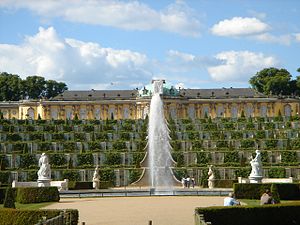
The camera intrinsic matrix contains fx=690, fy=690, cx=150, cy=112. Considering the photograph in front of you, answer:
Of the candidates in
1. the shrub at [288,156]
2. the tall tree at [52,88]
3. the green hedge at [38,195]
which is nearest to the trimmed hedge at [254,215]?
the green hedge at [38,195]

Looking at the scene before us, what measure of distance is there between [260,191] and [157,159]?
21.2 metres

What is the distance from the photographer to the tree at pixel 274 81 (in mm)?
106000

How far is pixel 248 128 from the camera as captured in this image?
212 feet

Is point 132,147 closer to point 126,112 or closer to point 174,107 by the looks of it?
point 174,107

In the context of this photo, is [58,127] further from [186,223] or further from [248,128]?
[186,223]

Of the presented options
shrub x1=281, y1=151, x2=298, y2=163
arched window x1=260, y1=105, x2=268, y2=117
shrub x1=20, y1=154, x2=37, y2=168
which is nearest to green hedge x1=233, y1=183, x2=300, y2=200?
shrub x1=281, y1=151, x2=298, y2=163

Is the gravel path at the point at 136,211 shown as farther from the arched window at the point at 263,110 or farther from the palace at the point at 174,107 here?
the arched window at the point at 263,110

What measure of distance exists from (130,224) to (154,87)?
77.7 m

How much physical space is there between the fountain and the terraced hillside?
0.58 meters

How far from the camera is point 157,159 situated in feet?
171

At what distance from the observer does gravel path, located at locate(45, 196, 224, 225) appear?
2177 cm

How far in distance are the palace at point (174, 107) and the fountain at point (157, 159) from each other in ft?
148

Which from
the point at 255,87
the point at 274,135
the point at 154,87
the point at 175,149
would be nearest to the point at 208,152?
the point at 175,149

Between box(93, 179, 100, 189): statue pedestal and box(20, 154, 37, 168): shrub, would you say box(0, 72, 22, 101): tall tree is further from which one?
box(93, 179, 100, 189): statue pedestal
